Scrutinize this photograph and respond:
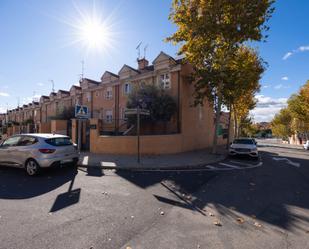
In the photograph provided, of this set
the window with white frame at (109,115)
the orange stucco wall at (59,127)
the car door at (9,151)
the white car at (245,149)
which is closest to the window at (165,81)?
the white car at (245,149)

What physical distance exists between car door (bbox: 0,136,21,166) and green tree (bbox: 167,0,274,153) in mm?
11880

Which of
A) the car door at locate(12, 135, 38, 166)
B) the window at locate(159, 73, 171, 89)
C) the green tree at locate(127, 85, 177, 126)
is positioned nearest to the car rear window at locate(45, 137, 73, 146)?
the car door at locate(12, 135, 38, 166)

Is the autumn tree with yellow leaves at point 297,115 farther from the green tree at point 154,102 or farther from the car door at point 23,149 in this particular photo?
the car door at point 23,149

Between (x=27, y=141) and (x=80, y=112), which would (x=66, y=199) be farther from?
(x=80, y=112)

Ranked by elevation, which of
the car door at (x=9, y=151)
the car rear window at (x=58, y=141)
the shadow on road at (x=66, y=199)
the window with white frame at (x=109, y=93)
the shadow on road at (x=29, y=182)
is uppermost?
the window with white frame at (x=109, y=93)

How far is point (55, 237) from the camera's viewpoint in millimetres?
3375

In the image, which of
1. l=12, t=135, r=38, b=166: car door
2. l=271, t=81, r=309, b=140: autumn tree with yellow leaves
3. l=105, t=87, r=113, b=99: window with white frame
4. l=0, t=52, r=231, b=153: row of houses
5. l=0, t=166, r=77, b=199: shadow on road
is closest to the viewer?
l=0, t=166, r=77, b=199: shadow on road

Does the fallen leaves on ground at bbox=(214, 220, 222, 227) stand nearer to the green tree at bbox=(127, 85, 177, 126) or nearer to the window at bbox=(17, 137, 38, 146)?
the window at bbox=(17, 137, 38, 146)

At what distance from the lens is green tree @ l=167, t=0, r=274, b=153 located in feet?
43.2

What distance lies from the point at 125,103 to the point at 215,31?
12.2 meters

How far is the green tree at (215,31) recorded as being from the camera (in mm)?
13156

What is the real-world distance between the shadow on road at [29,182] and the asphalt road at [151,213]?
30 millimetres

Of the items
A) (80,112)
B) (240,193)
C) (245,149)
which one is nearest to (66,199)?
(240,193)

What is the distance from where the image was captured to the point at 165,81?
18703 millimetres
